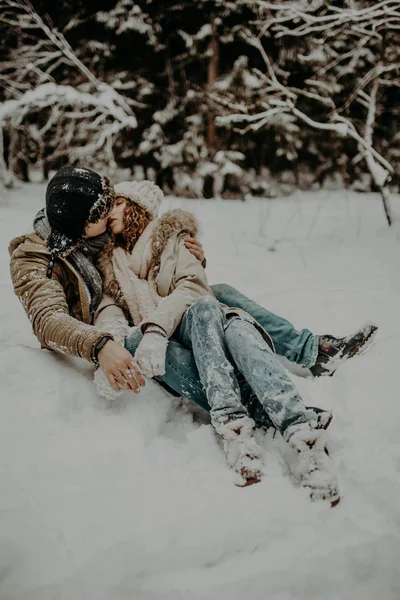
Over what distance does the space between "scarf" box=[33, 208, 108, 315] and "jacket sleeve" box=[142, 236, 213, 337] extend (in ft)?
1.50

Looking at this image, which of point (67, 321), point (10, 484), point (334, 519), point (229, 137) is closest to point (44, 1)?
point (229, 137)

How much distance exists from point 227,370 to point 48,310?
95 cm

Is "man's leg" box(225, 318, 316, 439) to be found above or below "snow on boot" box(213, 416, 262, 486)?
above

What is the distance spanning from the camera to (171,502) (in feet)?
4.89

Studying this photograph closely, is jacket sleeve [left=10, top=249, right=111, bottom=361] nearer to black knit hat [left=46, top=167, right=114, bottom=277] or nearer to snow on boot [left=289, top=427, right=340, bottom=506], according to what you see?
black knit hat [left=46, top=167, right=114, bottom=277]

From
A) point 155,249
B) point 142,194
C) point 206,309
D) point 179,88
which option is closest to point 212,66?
point 179,88

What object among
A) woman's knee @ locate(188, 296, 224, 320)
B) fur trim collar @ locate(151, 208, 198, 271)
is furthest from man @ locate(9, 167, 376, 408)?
woman's knee @ locate(188, 296, 224, 320)

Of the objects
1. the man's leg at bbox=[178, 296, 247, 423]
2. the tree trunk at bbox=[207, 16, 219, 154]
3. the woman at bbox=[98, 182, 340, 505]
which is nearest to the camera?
the woman at bbox=[98, 182, 340, 505]

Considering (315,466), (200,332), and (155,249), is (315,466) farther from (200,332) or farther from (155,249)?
(155,249)

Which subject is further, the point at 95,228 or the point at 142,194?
the point at 142,194

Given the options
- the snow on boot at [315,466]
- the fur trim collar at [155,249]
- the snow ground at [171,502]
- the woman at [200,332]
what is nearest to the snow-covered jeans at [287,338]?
the snow ground at [171,502]

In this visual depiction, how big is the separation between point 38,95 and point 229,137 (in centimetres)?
558

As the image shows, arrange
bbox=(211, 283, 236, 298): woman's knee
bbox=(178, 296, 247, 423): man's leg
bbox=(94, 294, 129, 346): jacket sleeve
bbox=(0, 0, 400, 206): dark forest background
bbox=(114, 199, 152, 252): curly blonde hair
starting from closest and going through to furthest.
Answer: bbox=(178, 296, 247, 423): man's leg < bbox=(94, 294, 129, 346): jacket sleeve < bbox=(114, 199, 152, 252): curly blonde hair < bbox=(211, 283, 236, 298): woman's knee < bbox=(0, 0, 400, 206): dark forest background

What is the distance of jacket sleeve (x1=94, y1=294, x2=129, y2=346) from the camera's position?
2.05m
